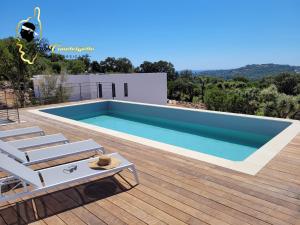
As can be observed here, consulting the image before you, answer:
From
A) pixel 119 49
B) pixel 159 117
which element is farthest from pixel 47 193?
pixel 119 49

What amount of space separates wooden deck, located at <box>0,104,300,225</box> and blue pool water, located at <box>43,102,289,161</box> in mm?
2700

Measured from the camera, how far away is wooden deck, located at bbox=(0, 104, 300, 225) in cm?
239

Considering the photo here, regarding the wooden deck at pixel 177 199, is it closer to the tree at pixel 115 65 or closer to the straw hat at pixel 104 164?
the straw hat at pixel 104 164

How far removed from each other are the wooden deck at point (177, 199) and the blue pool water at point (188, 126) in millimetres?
2700

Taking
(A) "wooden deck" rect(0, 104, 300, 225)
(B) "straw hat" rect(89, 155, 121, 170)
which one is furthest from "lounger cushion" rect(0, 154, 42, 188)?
(B) "straw hat" rect(89, 155, 121, 170)

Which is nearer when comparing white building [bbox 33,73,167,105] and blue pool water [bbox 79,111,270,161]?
blue pool water [bbox 79,111,270,161]

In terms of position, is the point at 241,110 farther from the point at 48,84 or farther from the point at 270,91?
the point at 48,84

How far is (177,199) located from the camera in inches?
107

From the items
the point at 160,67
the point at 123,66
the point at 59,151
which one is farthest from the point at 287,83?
the point at 59,151

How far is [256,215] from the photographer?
94.2 inches

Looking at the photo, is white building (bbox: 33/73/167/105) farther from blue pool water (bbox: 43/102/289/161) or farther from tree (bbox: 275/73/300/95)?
tree (bbox: 275/73/300/95)

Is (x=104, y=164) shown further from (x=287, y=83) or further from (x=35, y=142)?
(x=287, y=83)

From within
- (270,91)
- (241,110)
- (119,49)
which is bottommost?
(241,110)

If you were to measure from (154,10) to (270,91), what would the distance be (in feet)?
38.0
